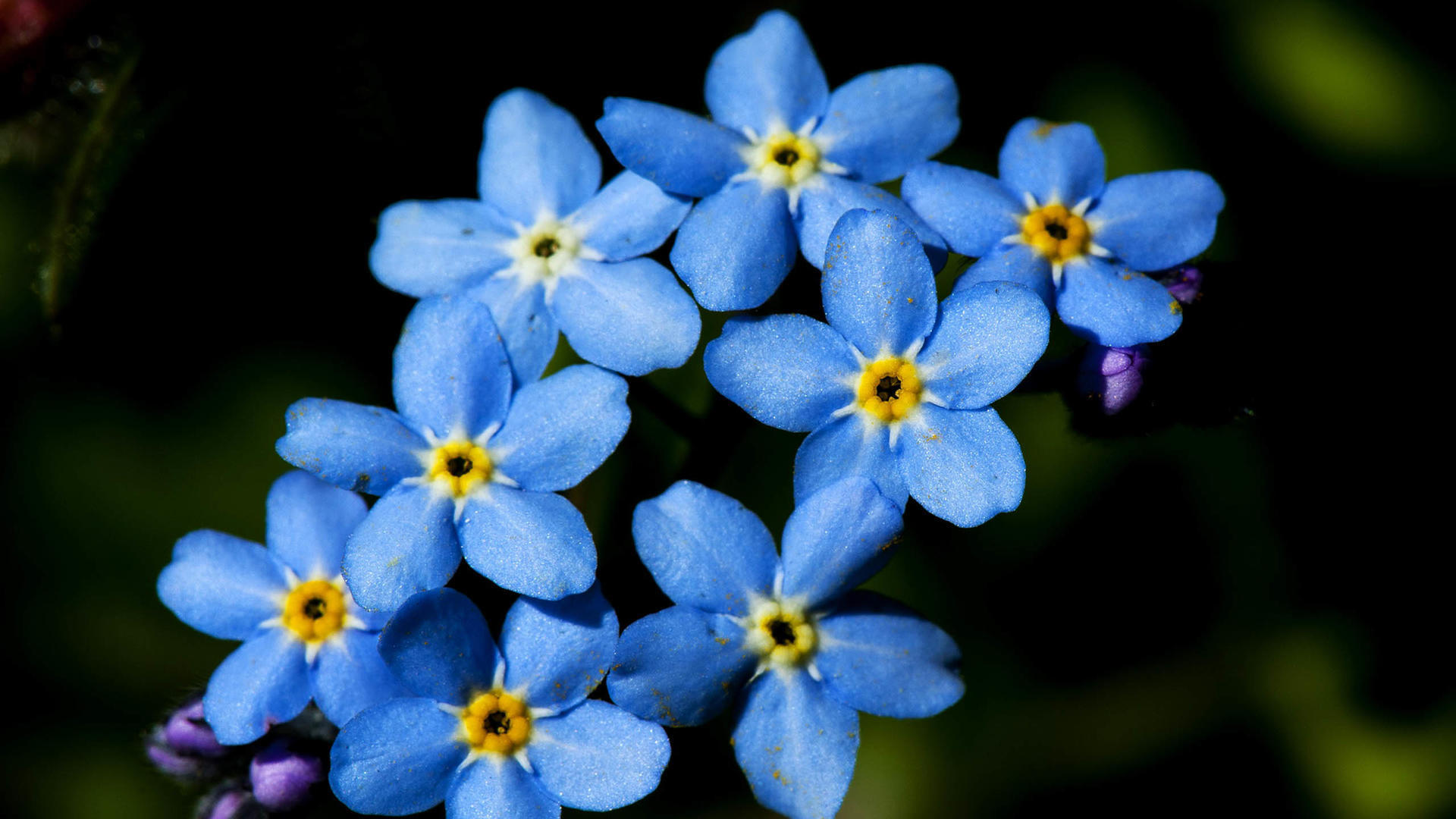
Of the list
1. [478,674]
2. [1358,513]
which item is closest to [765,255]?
[478,674]

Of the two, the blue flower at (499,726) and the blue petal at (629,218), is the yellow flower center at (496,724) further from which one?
the blue petal at (629,218)

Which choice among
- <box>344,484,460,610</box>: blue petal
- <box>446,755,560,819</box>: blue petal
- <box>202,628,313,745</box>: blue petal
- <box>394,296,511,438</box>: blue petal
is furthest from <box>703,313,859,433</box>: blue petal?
<box>202,628,313,745</box>: blue petal

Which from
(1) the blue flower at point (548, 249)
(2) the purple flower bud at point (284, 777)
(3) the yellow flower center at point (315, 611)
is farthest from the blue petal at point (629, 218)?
(2) the purple flower bud at point (284, 777)

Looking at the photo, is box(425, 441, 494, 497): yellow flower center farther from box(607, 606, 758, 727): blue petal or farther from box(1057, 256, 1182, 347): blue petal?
box(1057, 256, 1182, 347): blue petal

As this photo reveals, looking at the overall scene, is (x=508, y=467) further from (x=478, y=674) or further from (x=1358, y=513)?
(x=1358, y=513)

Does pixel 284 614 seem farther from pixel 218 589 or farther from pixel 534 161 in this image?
pixel 534 161

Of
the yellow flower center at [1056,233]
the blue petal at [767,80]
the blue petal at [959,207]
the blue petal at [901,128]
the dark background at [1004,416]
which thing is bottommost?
the dark background at [1004,416]
